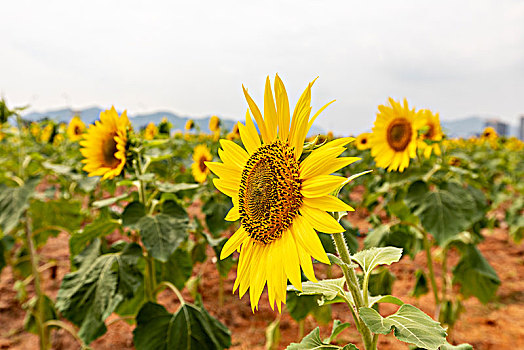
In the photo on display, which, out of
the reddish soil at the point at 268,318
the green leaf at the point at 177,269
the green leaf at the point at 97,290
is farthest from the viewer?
the reddish soil at the point at 268,318

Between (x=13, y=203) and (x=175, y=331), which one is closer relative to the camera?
(x=175, y=331)

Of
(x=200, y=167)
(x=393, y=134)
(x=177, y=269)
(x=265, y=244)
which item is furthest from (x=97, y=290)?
(x=393, y=134)

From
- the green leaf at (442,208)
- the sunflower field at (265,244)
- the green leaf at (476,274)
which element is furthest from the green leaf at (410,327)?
the green leaf at (476,274)

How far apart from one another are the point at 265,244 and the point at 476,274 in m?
2.23

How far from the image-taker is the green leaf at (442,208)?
6.49 ft

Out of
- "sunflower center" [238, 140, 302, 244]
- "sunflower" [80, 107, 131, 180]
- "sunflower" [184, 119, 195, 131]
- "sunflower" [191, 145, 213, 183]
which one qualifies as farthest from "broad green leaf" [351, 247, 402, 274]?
"sunflower" [184, 119, 195, 131]

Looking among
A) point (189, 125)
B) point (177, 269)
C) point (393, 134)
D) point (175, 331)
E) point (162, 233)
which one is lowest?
point (175, 331)

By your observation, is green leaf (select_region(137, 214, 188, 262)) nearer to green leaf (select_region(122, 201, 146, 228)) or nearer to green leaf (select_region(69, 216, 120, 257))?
green leaf (select_region(122, 201, 146, 228))

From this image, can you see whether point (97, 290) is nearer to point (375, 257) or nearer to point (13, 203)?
point (13, 203)

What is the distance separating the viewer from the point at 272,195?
2.65 feet

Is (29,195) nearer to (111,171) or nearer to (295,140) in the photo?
(111,171)

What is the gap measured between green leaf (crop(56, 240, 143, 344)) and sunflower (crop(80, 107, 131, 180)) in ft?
1.40

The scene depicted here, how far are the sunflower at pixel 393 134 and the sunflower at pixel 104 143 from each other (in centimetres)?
142

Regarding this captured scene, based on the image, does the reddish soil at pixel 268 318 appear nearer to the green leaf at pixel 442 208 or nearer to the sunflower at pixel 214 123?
the green leaf at pixel 442 208
